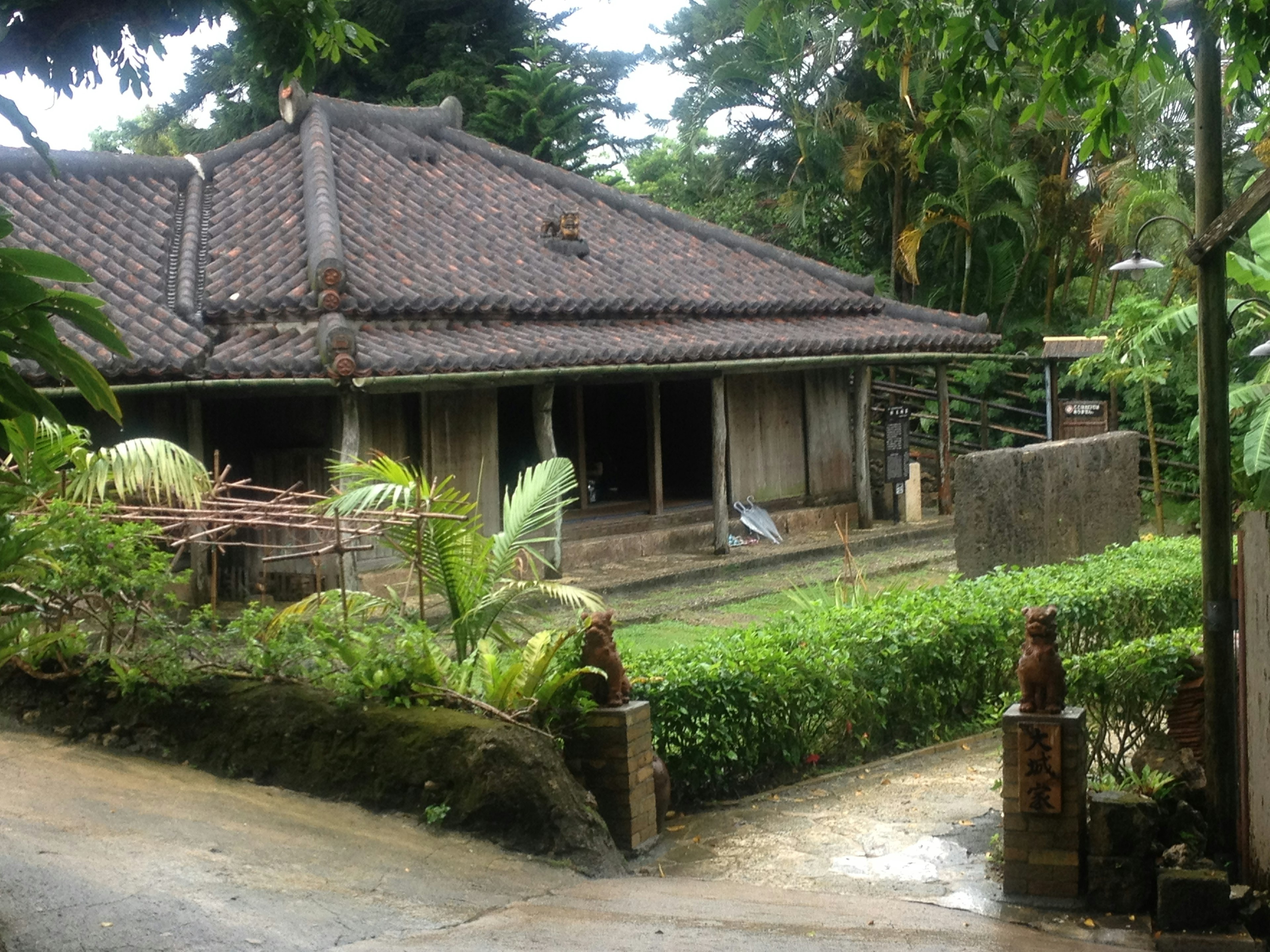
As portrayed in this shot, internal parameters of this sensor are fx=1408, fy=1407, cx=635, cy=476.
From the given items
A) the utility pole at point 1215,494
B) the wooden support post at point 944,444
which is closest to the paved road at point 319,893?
the utility pole at point 1215,494

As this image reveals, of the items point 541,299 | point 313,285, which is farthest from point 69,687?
point 541,299

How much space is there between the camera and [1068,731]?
605 centimetres

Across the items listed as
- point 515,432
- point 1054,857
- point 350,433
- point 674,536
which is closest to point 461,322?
point 350,433

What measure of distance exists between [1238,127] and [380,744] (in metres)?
22.1

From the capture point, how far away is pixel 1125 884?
19.6 ft

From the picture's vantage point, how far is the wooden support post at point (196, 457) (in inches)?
532

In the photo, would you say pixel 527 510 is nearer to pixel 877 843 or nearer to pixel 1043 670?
pixel 877 843

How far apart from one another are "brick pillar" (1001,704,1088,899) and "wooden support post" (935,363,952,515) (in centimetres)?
1493

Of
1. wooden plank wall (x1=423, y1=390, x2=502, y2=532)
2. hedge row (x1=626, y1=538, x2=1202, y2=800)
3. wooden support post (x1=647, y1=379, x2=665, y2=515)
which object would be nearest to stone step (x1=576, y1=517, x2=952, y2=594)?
wooden support post (x1=647, y1=379, x2=665, y2=515)

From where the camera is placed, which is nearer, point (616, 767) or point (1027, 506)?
point (616, 767)

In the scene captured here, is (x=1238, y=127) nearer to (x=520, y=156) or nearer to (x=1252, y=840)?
(x=520, y=156)

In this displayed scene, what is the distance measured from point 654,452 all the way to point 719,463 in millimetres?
830

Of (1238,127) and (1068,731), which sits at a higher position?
(1238,127)

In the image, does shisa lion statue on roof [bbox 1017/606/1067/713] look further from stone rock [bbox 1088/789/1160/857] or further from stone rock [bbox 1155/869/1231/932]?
stone rock [bbox 1155/869/1231/932]
